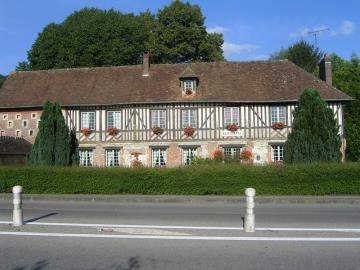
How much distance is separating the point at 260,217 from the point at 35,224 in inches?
209

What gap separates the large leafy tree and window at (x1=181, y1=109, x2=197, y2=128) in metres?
16.8

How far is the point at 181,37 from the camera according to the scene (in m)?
45.1

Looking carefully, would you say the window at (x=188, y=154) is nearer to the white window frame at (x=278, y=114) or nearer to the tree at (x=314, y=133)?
the white window frame at (x=278, y=114)

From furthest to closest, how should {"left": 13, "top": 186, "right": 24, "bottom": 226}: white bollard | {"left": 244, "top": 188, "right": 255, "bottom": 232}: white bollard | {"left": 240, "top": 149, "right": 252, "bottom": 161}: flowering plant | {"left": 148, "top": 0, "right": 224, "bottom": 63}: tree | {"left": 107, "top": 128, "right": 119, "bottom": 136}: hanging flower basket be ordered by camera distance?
{"left": 148, "top": 0, "right": 224, "bottom": 63}: tree → {"left": 107, "top": 128, "right": 119, "bottom": 136}: hanging flower basket → {"left": 240, "top": 149, "right": 252, "bottom": 161}: flowering plant → {"left": 13, "top": 186, "right": 24, "bottom": 226}: white bollard → {"left": 244, "top": 188, "right": 255, "bottom": 232}: white bollard

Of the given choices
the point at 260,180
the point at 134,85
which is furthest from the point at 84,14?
the point at 260,180

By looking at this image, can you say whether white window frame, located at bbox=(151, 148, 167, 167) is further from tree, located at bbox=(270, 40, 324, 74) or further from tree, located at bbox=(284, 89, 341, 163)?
tree, located at bbox=(270, 40, 324, 74)

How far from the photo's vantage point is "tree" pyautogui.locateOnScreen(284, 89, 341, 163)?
2144 centimetres

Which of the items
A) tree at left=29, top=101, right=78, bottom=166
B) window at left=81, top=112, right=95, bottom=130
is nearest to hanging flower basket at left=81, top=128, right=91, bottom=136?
window at left=81, top=112, right=95, bottom=130

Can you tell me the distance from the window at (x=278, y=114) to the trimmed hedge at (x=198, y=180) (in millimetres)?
11352

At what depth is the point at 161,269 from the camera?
5875 millimetres

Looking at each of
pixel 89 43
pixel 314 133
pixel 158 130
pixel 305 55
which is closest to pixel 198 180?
pixel 314 133

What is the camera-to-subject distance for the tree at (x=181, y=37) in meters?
44.9

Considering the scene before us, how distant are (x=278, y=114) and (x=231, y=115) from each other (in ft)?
9.90

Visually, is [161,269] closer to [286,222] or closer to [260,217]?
[286,222]
